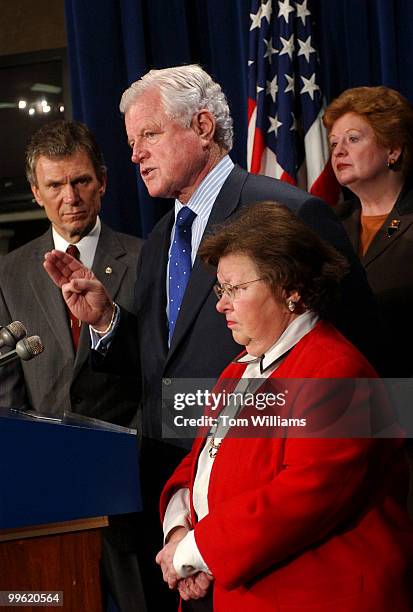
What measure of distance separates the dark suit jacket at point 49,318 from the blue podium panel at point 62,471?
0.79 metres

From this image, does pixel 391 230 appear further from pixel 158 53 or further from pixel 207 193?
pixel 158 53

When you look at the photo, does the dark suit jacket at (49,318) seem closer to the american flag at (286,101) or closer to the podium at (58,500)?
the american flag at (286,101)

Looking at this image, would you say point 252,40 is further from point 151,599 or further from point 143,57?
point 151,599

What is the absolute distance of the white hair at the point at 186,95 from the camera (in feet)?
7.34

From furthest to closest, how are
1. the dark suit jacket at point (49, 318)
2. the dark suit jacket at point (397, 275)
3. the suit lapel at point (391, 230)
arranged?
the dark suit jacket at point (49, 318), the suit lapel at point (391, 230), the dark suit jacket at point (397, 275)

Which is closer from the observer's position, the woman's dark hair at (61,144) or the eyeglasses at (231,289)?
the eyeglasses at (231,289)

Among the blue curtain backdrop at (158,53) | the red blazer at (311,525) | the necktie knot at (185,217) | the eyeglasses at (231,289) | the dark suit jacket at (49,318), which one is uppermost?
the blue curtain backdrop at (158,53)

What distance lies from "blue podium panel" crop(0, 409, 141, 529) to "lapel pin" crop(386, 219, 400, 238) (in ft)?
3.74

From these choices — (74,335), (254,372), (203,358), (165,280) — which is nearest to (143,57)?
(74,335)

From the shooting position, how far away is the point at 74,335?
2.78 m

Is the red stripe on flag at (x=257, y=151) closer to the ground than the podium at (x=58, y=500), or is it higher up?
higher up

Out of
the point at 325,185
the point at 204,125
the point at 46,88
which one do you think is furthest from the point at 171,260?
the point at 46,88

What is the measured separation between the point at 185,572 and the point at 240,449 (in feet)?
0.85

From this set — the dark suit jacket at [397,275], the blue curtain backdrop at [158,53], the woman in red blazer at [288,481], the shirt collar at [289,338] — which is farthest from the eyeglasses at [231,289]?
the blue curtain backdrop at [158,53]
